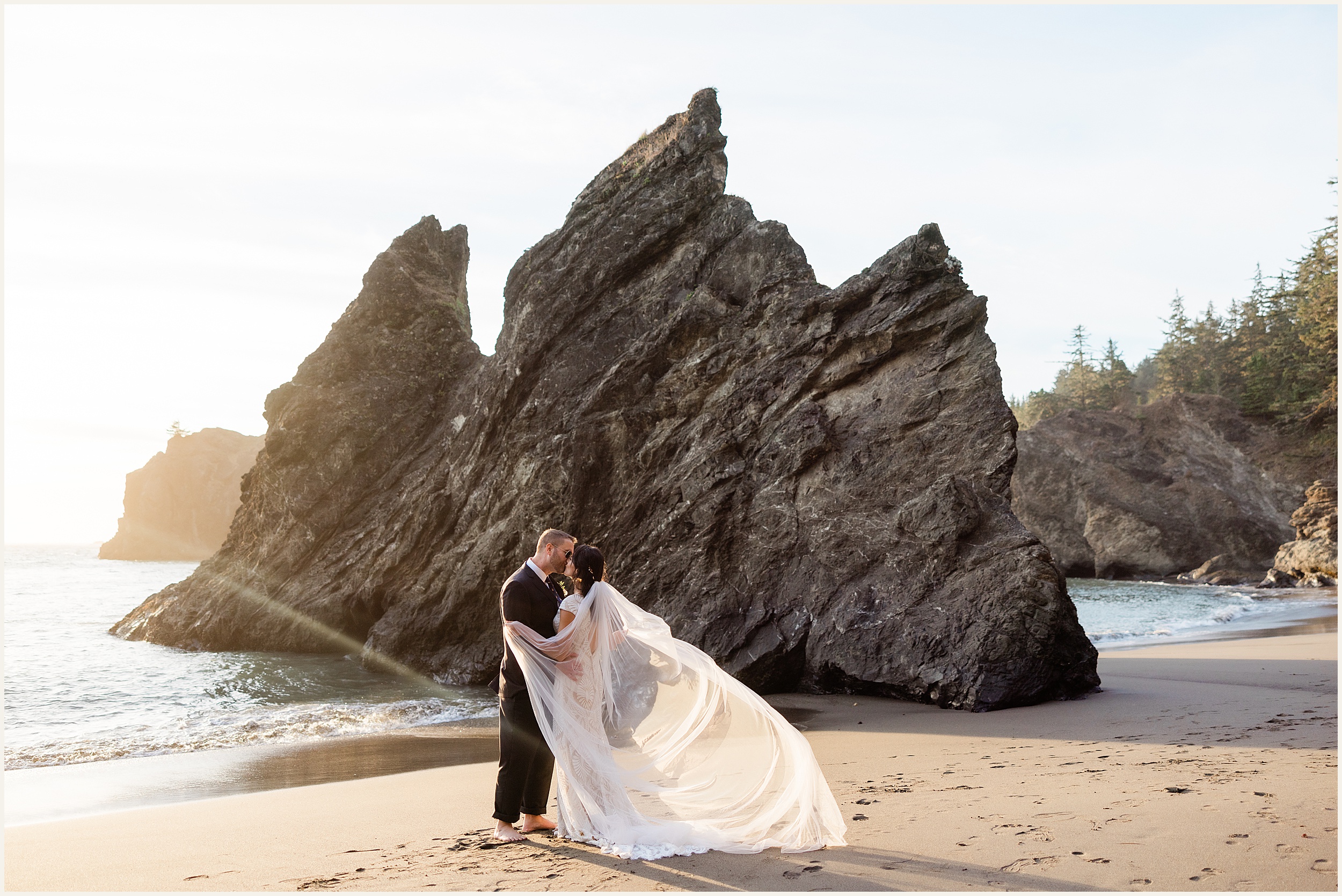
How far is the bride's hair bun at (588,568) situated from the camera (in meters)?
6.46

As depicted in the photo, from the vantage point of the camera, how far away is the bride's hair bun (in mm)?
6457

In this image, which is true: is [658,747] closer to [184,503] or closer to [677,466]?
[677,466]

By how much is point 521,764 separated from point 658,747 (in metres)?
0.98

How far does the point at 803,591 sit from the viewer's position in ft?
44.2

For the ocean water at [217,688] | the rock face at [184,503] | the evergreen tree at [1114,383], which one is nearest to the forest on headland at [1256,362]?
the evergreen tree at [1114,383]

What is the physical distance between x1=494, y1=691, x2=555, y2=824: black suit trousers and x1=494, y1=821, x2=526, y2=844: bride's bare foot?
0.05 meters

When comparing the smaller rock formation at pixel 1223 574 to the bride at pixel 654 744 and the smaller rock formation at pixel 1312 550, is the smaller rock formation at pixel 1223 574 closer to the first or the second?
the smaller rock formation at pixel 1312 550

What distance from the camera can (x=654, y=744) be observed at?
6176 millimetres

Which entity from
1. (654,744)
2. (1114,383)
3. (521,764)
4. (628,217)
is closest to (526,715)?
(521,764)

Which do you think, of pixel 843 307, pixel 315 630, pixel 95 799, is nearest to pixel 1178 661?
pixel 843 307

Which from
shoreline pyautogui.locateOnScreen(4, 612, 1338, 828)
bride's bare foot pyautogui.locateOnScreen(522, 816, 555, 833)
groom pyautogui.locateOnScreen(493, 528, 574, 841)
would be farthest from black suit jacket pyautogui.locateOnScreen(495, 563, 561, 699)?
shoreline pyautogui.locateOnScreen(4, 612, 1338, 828)

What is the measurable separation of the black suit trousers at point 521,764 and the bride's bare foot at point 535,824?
29mm

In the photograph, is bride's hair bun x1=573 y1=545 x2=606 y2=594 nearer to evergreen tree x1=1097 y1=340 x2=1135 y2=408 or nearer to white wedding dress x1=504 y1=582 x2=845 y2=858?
white wedding dress x1=504 y1=582 x2=845 y2=858

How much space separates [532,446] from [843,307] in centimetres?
680
